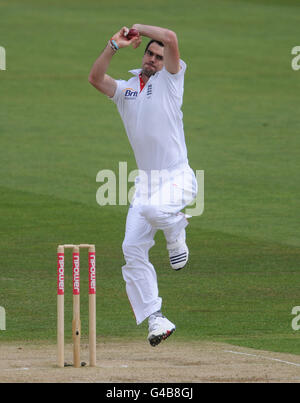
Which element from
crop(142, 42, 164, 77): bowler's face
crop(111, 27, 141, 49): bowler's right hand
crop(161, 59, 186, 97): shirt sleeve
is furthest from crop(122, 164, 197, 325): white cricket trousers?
crop(111, 27, 141, 49): bowler's right hand

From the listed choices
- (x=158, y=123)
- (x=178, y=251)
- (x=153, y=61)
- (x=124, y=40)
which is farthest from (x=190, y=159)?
(x=124, y=40)

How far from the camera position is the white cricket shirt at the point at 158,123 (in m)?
10.4

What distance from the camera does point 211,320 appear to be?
12859 millimetres

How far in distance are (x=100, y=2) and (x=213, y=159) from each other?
2266cm

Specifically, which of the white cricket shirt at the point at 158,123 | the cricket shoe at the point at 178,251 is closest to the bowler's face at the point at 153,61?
the white cricket shirt at the point at 158,123

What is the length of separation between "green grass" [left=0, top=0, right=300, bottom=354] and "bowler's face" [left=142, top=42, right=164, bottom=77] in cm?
301

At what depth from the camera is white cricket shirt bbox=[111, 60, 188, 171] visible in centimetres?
1041

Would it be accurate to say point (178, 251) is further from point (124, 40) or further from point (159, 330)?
point (124, 40)

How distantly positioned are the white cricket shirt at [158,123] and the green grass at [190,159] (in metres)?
2.34

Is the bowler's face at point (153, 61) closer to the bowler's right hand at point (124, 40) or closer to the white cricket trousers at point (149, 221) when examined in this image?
the bowler's right hand at point (124, 40)

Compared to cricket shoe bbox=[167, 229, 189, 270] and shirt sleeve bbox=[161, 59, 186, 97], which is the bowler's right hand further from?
cricket shoe bbox=[167, 229, 189, 270]

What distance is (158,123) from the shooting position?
10.4 m

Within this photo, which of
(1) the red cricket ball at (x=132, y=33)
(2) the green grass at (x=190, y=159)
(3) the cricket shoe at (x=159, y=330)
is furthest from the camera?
(2) the green grass at (x=190, y=159)

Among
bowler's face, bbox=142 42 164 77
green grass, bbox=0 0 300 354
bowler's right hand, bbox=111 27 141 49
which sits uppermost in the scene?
bowler's right hand, bbox=111 27 141 49
